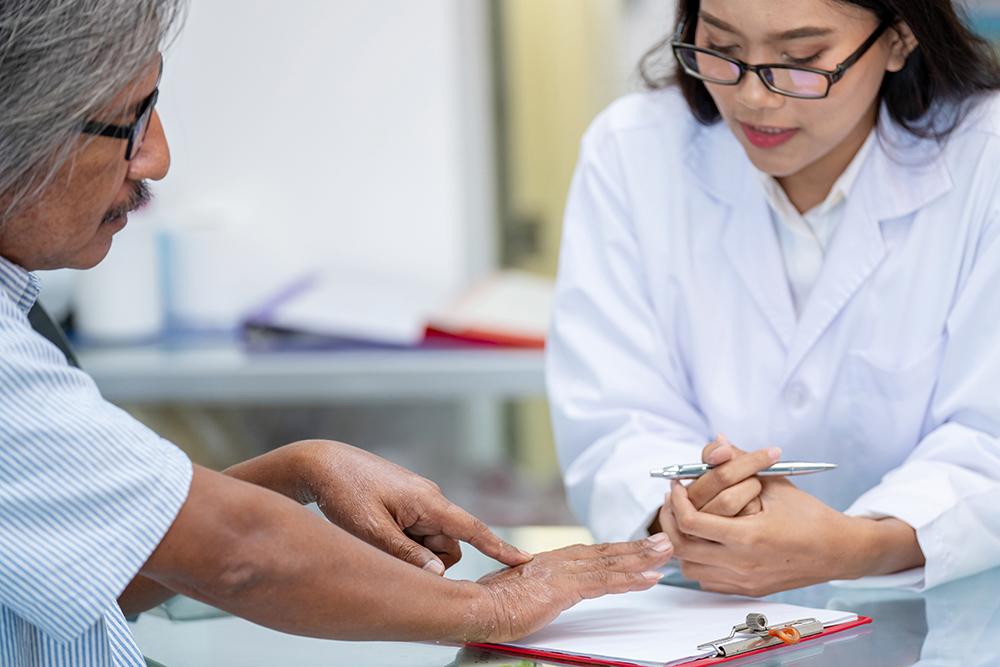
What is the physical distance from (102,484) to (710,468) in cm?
76

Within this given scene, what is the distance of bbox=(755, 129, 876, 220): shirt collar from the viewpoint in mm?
1797

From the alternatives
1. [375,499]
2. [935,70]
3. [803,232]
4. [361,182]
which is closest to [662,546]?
[375,499]

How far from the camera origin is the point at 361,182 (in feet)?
11.0

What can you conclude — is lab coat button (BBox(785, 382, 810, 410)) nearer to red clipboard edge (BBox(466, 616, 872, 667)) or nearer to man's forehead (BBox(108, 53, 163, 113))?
red clipboard edge (BBox(466, 616, 872, 667))

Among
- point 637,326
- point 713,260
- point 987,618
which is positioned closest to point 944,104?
point 713,260

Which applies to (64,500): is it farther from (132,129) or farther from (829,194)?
(829,194)

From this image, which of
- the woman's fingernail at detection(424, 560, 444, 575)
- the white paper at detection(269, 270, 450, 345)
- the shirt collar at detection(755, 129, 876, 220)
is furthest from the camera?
the white paper at detection(269, 270, 450, 345)

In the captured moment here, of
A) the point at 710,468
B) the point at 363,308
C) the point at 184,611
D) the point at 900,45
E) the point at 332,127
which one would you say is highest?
the point at 900,45

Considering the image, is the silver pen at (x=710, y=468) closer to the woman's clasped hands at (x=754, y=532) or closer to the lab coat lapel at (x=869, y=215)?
the woman's clasped hands at (x=754, y=532)

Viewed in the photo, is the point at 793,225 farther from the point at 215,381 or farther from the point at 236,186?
the point at 236,186

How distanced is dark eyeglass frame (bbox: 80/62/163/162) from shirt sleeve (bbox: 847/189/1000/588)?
94 cm

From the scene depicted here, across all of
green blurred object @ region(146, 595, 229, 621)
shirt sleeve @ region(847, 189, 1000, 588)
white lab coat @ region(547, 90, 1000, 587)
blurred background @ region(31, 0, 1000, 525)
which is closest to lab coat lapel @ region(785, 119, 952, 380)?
white lab coat @ region(547, 90, 1000, 587)

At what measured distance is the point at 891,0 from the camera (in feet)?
5.20

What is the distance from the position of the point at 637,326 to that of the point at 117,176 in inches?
36.0
